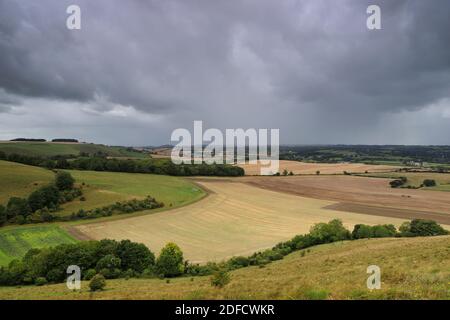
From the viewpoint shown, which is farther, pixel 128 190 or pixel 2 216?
pixel 128 190

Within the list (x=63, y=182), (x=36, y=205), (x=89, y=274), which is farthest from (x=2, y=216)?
(x=89, y=274)

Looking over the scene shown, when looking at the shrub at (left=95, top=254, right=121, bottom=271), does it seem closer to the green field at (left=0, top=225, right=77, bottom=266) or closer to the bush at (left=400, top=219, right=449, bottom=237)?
Answer: the green field at (left=0, top=225, right=77, bottom=266)

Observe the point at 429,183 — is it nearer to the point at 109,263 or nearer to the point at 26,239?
the point at 109,263

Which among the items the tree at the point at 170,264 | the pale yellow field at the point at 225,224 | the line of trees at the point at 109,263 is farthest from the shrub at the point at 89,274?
the pale yellow field at the point at 225,224

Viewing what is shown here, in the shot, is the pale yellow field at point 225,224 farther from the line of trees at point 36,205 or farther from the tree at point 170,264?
the line of trees at point 36,205

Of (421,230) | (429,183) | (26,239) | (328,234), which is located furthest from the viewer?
(429,183)
